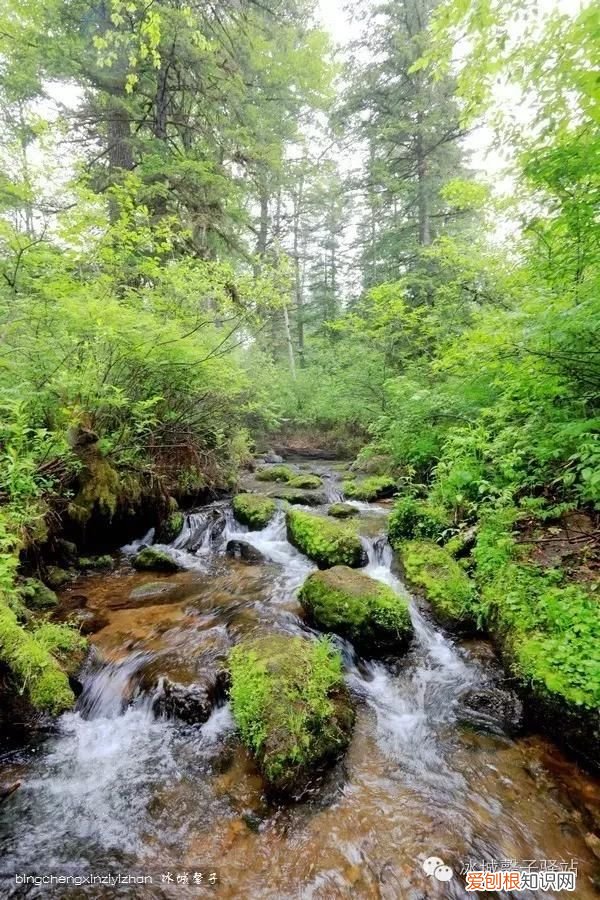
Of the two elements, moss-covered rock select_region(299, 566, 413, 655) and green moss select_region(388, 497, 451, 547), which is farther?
green moss select_region(388, 497, 451, 547)

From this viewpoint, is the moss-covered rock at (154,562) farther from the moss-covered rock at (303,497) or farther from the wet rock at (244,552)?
the moss-covered rock at (303,497)

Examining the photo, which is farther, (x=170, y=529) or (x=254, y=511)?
(x=254, y=511)

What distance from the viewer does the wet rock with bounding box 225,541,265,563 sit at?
6770mm

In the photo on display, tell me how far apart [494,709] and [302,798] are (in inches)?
74.3

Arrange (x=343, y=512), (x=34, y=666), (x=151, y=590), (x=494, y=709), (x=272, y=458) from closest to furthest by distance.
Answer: (x=34, y=666) → (x=494, y=709) → (x=151, y=590) → (x=343, y=512) → (x=272, y=458)

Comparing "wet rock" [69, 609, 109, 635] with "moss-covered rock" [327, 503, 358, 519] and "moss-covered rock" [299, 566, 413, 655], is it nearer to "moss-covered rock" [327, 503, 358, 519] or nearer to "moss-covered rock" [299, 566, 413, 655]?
"moss-covered rock" [299, 566, 413, 655]

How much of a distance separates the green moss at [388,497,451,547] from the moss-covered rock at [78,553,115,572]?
14.8ft

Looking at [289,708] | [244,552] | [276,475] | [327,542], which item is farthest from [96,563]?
[276,475]

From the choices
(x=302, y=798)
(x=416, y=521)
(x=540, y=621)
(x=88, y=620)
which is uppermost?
(x=416, y=521)

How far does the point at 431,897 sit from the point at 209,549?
5.65 metres

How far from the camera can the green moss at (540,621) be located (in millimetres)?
2998

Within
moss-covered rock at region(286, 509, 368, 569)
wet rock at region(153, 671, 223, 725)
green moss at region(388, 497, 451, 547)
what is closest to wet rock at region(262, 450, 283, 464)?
moss-covered rock at region(286, 509, 368, 569)

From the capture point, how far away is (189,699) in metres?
3.60

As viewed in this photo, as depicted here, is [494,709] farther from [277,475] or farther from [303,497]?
[277,475]
